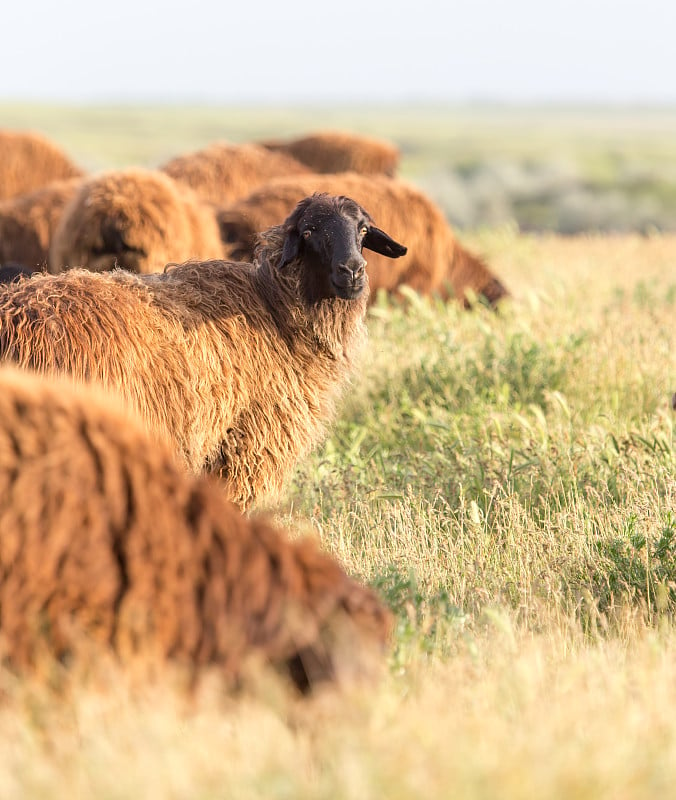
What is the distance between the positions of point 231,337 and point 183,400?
1.76 ft

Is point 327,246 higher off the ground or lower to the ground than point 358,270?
higher

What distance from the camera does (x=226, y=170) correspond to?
1323cm

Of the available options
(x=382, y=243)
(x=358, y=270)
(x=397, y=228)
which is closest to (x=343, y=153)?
(x=397, y=228)

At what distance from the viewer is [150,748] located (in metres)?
2.70

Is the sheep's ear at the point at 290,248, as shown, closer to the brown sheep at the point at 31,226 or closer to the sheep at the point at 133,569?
the sheep at the point at 133,569

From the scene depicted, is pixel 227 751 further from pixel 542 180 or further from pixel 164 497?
pixel 542 180

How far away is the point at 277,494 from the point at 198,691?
9.73ft

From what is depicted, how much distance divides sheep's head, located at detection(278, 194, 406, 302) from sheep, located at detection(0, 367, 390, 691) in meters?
2.86

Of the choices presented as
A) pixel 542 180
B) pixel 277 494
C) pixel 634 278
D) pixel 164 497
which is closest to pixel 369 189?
pixel 634 278

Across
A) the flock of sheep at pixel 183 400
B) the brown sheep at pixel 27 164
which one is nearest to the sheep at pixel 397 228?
the flock of sheep at pixel 183 400

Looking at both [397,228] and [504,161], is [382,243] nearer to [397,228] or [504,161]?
[397,228]

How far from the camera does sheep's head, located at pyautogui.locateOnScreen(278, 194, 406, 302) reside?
6.11 m

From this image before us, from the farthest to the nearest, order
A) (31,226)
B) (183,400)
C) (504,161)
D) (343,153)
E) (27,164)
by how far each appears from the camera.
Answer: (504,161), (343,153), (27,164), (31,226), (183,400)

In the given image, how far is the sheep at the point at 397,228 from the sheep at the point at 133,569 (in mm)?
6762
